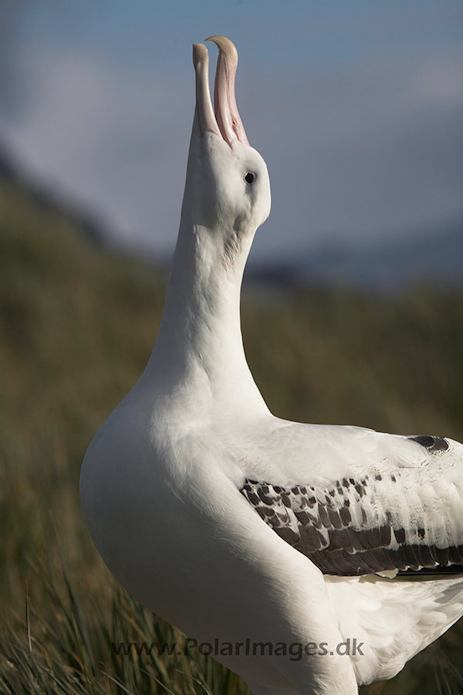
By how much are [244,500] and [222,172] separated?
114 centimetres

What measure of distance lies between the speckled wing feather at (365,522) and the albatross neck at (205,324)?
406 mm

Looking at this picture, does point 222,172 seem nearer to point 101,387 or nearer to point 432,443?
point 432,443

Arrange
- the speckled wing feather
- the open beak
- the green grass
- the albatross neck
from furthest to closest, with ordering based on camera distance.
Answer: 1. the green grass
2. the open beak
3. the albatross neck
4. the speckled wing feather

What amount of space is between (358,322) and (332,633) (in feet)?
48.5

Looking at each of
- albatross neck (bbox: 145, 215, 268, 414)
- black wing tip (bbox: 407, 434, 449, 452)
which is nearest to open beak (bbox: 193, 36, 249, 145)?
albatross neck (bbox: 145, 215, 268, 414)

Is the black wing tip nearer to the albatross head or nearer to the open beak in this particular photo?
the albatross head

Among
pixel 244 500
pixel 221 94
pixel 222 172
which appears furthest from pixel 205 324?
pixel 221 94

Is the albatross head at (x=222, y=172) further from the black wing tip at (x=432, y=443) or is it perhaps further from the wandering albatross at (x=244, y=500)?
the black wing tip at (x=432, y=443)

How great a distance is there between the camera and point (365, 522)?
2719 millimetres

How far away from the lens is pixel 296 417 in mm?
12938

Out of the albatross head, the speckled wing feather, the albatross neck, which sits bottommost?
the speckled wing feather

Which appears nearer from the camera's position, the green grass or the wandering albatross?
the wandering albatross

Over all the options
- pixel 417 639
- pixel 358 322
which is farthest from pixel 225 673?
pixel 358 322

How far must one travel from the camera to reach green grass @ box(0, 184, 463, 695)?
3.80 m
